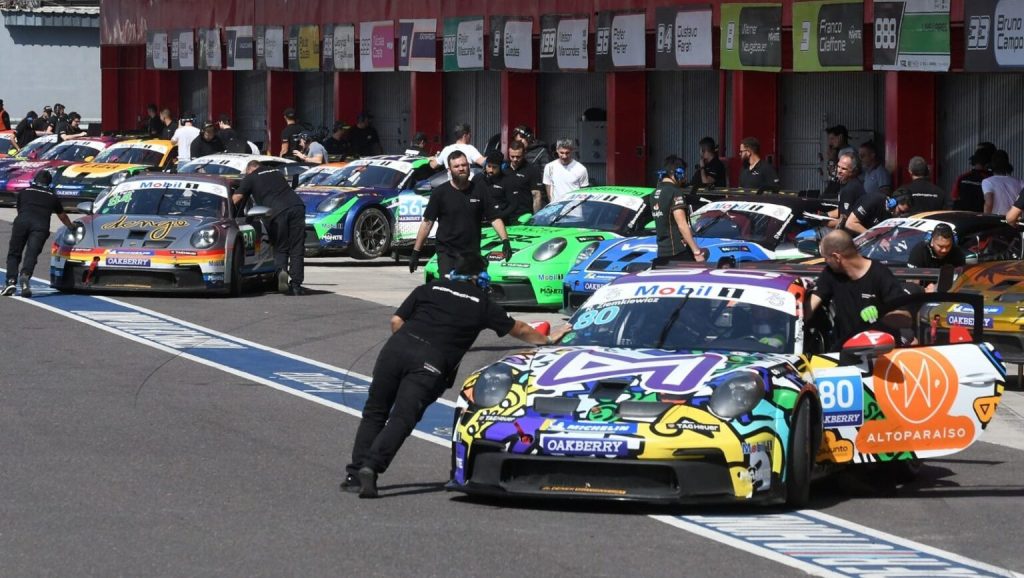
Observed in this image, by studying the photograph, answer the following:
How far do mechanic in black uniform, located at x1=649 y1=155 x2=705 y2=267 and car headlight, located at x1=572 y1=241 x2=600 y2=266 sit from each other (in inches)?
77.6

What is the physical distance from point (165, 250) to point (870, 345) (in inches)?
469

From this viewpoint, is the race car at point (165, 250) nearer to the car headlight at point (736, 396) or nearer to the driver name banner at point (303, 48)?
the car headlight at point (736, 396)

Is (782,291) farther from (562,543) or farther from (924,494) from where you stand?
(562,543)

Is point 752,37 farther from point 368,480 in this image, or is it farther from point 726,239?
point 368,480

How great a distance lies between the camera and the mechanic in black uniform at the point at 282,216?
20.7 meters

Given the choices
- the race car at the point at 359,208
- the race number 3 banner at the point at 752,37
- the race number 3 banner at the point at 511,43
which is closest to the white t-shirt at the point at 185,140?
the race number 3 banner at the point at 511,43

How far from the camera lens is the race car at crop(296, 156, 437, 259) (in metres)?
25.0

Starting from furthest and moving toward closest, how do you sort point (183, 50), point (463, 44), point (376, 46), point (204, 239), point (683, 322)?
point (183, 50) → point (376, 46) → point (463, 44) → point (204, 239) → point (683, 322)

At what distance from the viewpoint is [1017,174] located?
24.4m

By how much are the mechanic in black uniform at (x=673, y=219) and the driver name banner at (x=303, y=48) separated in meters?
27.4

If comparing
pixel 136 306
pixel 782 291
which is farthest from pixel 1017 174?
pixel 782 291

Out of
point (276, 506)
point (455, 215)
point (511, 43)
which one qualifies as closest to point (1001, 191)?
point (455, 215)

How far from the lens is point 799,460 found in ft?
30.0

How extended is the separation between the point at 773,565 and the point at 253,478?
126 inches
